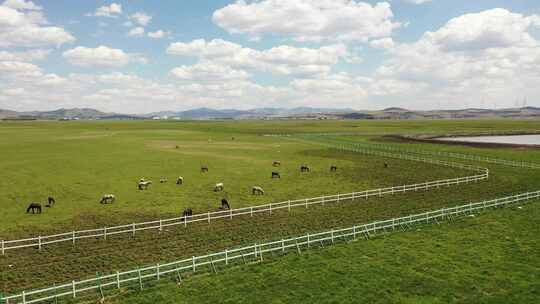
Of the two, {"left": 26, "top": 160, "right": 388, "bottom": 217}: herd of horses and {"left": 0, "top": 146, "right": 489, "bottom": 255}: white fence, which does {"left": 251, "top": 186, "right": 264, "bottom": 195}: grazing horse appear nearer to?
{"left": 26, "top": 160, "right": 388, "bottom": 217}: herd of horses

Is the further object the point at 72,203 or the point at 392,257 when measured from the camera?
the point at 72,203

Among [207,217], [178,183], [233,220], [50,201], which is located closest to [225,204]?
[207,217]

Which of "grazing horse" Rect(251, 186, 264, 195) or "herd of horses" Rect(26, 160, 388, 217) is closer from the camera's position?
"herd of horses" Rect(26, 160, 388, 217)

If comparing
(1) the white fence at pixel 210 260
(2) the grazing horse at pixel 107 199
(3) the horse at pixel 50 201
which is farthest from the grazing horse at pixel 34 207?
(1) the white fence at pixel 210 260

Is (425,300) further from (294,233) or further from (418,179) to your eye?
(418,179)

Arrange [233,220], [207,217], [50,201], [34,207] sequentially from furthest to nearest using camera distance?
[50,201]
[34,207]
[207,217]
[233,220]

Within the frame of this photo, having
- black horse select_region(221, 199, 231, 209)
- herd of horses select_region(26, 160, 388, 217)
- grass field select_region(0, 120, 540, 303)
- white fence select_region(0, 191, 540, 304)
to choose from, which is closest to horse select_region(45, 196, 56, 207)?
herd of horses select_region(26, 160, 388, 217)

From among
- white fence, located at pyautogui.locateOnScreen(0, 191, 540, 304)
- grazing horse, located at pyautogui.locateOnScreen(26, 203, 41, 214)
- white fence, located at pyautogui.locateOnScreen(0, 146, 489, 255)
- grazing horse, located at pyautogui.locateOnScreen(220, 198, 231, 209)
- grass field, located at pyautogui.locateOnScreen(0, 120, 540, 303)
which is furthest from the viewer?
grazing horse, located at pyautogui.locateOnScreen(220, 198, 231, 209)

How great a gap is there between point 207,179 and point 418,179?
26.0m

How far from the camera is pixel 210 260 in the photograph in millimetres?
22766

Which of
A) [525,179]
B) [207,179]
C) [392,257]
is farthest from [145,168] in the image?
[525,179]

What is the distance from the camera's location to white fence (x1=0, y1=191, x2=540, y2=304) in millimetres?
18422

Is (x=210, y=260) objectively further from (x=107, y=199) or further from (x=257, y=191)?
(x=257, y=191)

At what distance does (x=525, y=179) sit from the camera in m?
49.6
